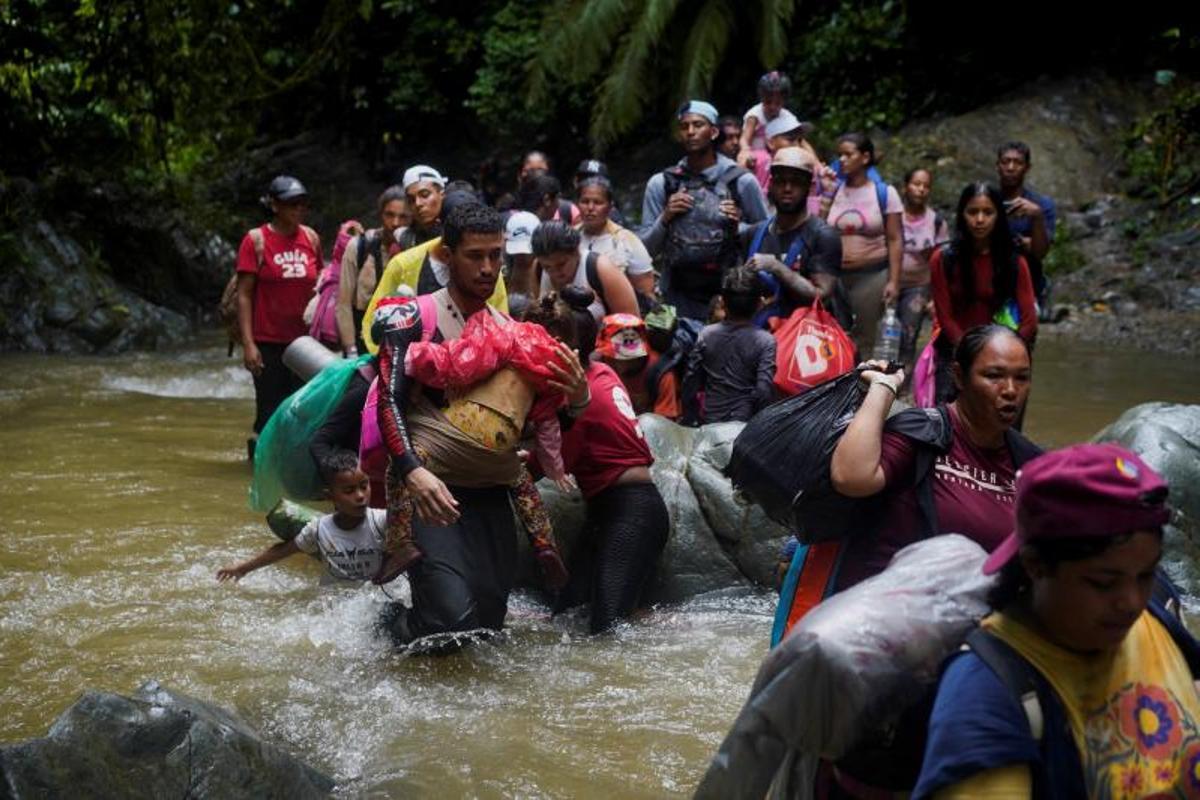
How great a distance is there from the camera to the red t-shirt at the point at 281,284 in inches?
356

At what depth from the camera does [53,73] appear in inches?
618

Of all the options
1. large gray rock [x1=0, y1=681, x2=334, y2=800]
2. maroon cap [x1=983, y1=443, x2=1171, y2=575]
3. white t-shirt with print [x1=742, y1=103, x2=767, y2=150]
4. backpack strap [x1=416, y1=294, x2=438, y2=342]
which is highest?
white t-shirt with print [x1=742, y1=103, x2=767, y2=150]

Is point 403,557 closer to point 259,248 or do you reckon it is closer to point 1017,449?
point 1017,449

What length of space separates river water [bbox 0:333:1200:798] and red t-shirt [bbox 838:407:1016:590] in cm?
147

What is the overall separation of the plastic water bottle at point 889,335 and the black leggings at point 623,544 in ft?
9.26

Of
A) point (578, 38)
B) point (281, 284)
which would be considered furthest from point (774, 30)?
point (281, 284)

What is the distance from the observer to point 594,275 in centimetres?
750

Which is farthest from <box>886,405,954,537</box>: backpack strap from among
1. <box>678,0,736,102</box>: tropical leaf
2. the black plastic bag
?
<box>678,0,736,102</box>: tropical leaf

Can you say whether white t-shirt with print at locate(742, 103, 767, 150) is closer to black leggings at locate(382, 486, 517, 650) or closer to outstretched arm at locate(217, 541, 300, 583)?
outstretched arm at locate(217, 541, 300, 583)

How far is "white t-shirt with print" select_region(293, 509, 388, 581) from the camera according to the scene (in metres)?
6.45

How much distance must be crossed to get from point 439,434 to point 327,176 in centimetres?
1871

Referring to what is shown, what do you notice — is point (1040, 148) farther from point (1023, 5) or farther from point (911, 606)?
point (911, 606)

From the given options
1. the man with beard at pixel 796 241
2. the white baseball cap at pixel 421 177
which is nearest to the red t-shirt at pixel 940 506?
the man with beard at pixel 796 241

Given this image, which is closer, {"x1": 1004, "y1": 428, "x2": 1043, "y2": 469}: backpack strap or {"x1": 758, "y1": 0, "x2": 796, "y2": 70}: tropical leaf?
{"x1": 1004, "y1": 428, "x2": 1043, "y2": 469}: backpack strap
